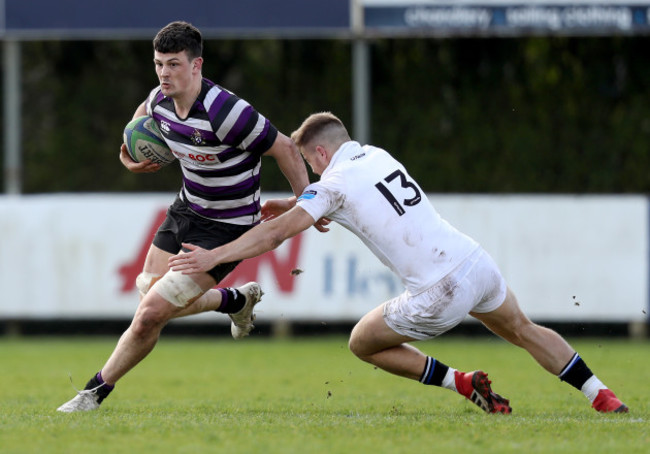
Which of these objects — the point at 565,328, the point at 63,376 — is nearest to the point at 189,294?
the point at 63,376

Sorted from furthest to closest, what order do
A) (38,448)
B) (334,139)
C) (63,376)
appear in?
(63,376)
(334,139)
(38,448)

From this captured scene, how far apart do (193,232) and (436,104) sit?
30.3 ft

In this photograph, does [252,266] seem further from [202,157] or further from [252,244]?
[252,244]

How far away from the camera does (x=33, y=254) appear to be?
13.4 m

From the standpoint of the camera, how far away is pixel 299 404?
7.86 metres

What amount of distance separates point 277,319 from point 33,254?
2.98m

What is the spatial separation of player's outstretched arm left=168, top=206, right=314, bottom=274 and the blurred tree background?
9.11m

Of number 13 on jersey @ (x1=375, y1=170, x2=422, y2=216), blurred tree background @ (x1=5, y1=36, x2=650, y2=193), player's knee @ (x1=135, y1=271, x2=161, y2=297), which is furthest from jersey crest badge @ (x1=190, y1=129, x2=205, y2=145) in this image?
blurred tree background @ (x1=5, y1=36, x2=650, y2=193)

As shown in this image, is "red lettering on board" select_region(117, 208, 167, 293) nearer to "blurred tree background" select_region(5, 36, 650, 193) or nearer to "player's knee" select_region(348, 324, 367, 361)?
"blurred tree background" select_region(5, 36, 650, 193)

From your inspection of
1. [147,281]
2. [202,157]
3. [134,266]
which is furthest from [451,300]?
[134,266]

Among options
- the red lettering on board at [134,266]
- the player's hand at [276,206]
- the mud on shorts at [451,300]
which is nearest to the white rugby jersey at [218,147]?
the player's hand at [276,206]

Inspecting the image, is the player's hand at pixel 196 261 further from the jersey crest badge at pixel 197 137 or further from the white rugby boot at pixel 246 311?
the white rugby boot at pixel 246 311

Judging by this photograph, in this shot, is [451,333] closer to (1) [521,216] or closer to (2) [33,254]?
(1) [521,216]

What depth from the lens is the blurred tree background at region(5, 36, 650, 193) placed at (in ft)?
51.7
